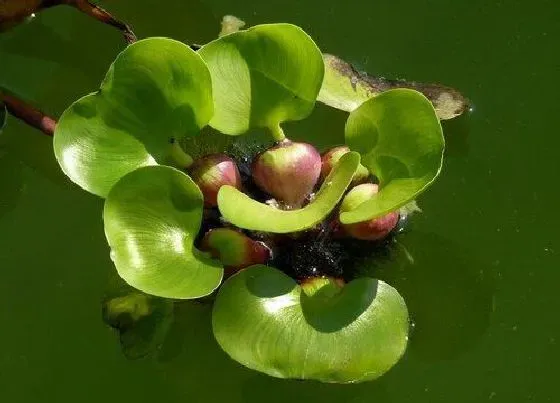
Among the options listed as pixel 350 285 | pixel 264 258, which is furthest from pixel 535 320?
pixel 264 258

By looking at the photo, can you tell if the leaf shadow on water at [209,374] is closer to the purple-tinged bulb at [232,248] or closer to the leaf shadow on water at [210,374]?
the leaf shadow on water at [210,374]

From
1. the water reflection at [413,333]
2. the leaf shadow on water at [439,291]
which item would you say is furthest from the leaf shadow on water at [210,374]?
the leaf shadow on water at [439,291]

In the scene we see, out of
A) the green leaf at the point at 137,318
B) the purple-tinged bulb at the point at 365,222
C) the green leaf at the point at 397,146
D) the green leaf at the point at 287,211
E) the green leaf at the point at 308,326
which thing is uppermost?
the green leaf at the point at 397,146

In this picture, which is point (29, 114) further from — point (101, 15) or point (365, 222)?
point (365, 222)

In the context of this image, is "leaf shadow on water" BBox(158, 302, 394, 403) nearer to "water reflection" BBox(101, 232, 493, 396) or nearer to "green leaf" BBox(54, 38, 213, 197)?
"water reflection" BBox(101, 232, 493, 396)

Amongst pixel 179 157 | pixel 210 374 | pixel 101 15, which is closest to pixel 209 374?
pixel 210 374

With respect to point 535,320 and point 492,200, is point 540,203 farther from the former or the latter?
point 535,320
